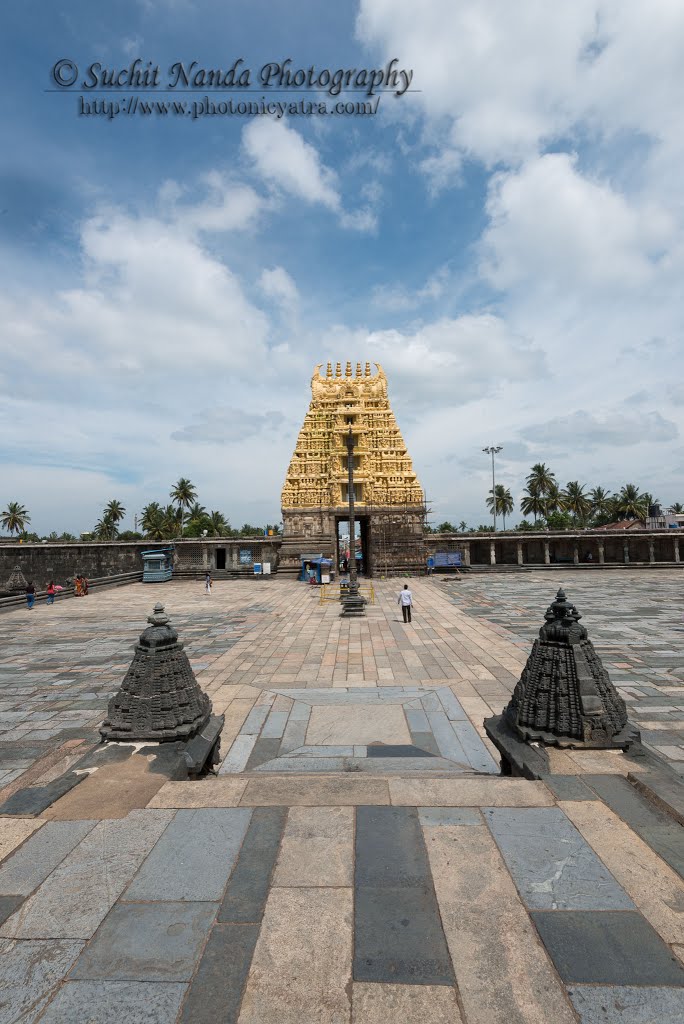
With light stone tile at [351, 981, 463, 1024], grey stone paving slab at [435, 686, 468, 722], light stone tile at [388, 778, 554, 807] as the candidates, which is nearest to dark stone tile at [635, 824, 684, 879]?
light stone tile at [388, 778, 554, 807]

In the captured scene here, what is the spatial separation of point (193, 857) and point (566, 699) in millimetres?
2853

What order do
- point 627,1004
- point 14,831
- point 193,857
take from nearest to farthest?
1. point 627,1004
2. point 193,857
3. point 14,831

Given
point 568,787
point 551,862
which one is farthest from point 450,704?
point 551,862

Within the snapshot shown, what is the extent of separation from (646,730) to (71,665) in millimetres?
9080

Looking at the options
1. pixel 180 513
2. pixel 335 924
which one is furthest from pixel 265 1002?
pixel 180 513

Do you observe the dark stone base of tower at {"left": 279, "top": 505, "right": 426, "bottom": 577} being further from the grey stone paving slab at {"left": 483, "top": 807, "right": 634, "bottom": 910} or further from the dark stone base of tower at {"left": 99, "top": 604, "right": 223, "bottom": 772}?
the grey stone paving slab at {"left": 483, "top": 807, "right": 634, "bottom": 910}

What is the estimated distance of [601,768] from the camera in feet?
11.4

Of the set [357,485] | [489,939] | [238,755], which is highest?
[357,485]

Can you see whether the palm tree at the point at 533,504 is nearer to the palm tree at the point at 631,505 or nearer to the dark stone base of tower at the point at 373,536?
the palm tree at the point at 631,505

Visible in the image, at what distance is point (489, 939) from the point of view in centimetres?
209

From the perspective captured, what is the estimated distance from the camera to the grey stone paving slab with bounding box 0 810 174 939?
7.21 feet

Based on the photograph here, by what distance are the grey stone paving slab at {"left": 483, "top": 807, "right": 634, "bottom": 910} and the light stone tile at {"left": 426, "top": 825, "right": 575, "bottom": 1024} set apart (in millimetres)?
91

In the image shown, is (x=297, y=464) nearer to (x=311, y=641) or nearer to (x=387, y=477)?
(x=387, y=477)

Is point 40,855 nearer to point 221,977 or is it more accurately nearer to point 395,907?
point 221,977
